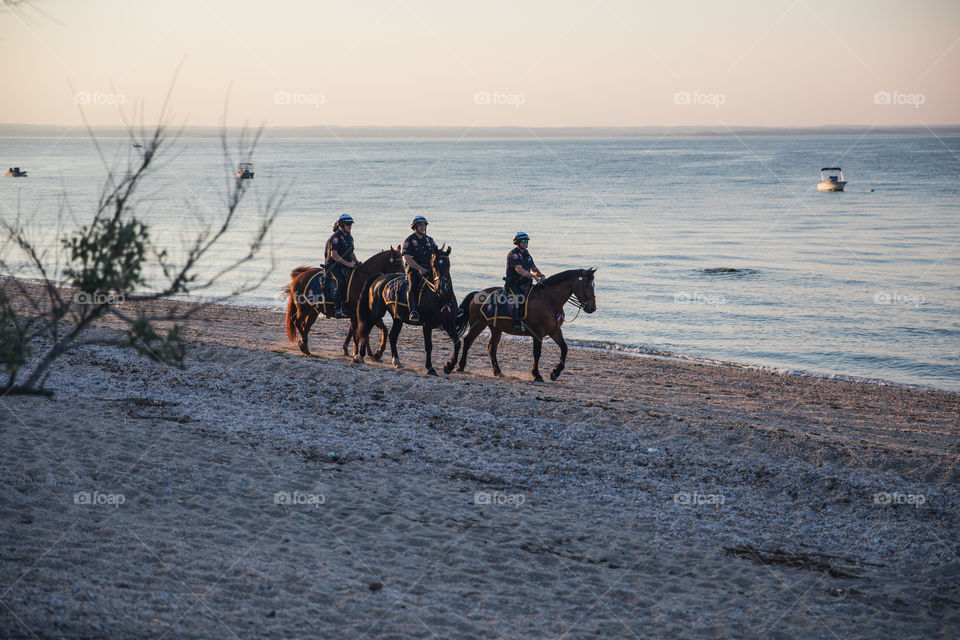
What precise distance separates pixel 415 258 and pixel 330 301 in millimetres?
2792

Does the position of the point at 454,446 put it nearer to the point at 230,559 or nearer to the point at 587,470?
the point at 587,470

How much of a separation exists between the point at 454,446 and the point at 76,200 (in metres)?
76.9

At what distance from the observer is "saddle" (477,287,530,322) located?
54.7ft

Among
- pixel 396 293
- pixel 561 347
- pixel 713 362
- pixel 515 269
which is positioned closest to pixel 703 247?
pixel 713 362

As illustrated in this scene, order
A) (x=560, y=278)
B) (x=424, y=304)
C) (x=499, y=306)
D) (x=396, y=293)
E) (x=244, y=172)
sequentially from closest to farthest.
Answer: (x=244, y=172), (x=560, y=278), (x=424, y=304), (x=499, y=306), (x=396, y=293)

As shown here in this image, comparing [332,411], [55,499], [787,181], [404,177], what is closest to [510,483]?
[332,411]

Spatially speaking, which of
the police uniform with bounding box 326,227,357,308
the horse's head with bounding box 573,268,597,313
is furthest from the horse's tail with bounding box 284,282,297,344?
the horse's head with bounding box 573,268,597,313

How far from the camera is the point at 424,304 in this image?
54.6ft

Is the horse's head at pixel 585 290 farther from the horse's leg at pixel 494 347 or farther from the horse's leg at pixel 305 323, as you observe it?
the horse's leg at pixel 305 323

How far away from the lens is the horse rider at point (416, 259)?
53.7 feet

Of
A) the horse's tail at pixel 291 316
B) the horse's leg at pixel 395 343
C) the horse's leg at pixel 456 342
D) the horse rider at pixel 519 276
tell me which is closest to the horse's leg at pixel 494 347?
the horse rider at pixel 519 276

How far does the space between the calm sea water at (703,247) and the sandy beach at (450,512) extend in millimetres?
3124

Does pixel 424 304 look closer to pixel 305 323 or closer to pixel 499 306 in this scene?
pixel 499 306

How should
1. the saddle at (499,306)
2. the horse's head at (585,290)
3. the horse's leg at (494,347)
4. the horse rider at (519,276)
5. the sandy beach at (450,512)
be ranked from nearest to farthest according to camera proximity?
the sandy beach at (450,512), the horse's head at (585,290), the horse rider at (519,276), the saddle at (499,306), the horse's leg at (494,347)
